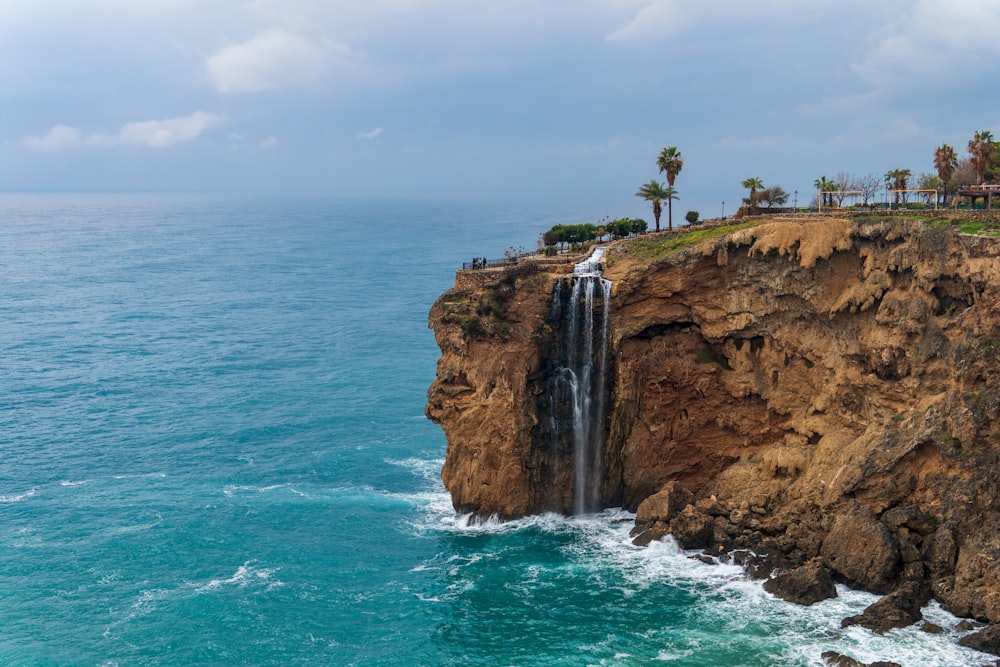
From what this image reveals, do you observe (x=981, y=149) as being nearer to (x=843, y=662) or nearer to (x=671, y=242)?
(x=671, y=242)

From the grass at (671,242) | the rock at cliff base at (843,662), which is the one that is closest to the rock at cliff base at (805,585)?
the rock at cliff base at (843,662)

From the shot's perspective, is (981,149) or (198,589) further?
(981,149)

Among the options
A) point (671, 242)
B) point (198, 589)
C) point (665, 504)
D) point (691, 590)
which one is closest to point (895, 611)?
point (691, 590)

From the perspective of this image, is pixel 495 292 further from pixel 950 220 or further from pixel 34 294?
pixel 34 294

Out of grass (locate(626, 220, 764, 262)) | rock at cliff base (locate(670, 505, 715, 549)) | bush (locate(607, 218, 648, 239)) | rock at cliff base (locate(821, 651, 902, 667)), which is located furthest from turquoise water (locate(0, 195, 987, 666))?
bush (locate(607, 218, 648, 239))

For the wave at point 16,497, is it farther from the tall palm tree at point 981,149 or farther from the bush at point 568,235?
the tall palm tree at point 981,149

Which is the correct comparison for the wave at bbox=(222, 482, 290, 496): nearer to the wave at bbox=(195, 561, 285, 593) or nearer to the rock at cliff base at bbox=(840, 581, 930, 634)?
the wave at bbox=(195, 561, 285, 593)
